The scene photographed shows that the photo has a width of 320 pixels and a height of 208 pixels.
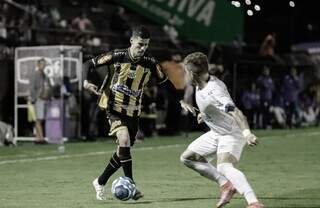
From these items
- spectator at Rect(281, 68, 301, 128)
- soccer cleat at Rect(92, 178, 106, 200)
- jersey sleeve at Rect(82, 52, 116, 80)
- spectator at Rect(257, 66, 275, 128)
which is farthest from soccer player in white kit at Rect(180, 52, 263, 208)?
spectator at Rect(281, 68, 301, 128)

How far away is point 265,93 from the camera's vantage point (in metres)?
30.6

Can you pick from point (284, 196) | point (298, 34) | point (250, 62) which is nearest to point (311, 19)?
point (298, 34)

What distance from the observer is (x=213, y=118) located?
10.4 m

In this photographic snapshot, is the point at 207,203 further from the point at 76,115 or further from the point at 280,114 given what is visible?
the point at 280,114

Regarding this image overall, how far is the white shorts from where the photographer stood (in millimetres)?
10227

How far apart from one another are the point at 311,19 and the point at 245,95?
1346 centimetres

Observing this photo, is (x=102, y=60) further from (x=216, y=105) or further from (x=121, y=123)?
(x=216, y=105)

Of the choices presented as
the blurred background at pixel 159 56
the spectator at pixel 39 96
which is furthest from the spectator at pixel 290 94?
the spectator at pixel 39 96

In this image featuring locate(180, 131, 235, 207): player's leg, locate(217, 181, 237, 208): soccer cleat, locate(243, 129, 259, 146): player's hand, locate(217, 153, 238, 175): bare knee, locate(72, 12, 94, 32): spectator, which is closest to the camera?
locate(243, 129, 259, 146): player's hand

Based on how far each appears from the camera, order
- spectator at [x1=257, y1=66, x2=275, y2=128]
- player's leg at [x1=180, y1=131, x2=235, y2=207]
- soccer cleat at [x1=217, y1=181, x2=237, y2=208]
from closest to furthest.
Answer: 1. soccer cleat at [x1=217, y1=181, x2=237, y2=208]
2. player's leg at [x1=180, y1=131, x2=235, y2=207]
3. spectator at [x1=257, y1=66, x2=275, y2=128]

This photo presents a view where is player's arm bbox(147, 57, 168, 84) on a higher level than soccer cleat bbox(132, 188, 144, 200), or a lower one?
higher

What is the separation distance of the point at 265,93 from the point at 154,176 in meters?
16.5

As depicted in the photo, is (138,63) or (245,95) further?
(245,95)

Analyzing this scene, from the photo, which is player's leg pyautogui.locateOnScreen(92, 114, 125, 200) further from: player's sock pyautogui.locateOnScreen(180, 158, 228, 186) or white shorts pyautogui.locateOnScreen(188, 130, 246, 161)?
white shorts pyautogui.locateOnScreen(188, 130, 246, 161)
